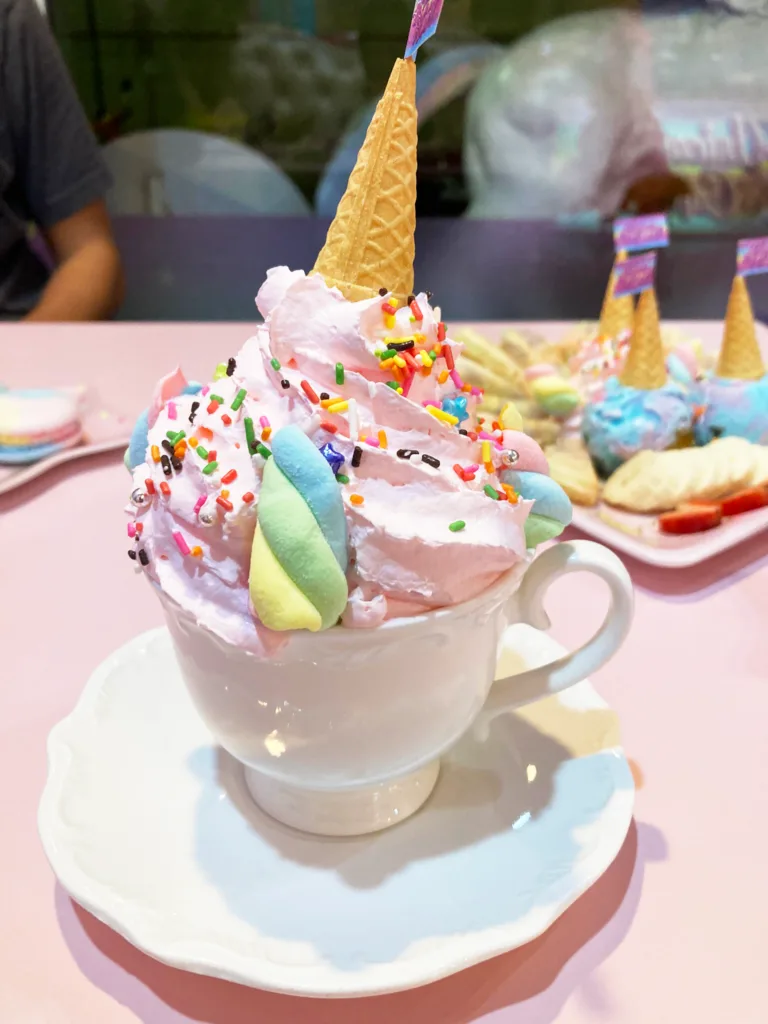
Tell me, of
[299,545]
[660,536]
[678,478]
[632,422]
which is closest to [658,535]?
[660,536]

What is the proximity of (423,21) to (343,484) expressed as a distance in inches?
13.0

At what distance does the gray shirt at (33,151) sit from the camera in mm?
2023

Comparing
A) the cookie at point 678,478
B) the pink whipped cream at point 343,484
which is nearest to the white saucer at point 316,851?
the pink whipped cream at point 343,484

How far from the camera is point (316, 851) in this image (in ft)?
2.12

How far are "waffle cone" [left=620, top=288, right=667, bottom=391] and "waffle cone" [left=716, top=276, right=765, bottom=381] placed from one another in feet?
0.34

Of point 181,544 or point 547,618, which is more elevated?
point 181,544

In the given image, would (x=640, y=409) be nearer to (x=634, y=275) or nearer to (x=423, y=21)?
(x=634, y=275)

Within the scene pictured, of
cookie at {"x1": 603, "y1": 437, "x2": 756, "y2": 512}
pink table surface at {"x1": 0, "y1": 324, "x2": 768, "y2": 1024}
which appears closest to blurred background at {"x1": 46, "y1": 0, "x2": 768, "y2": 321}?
cookie at {"x1": 603, "y1": 437, "x2": 756, "y2": 512}

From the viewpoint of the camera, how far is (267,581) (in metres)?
0.50

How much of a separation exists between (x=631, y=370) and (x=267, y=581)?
3.31 ft

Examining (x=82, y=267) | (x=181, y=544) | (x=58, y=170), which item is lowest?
(x=82, y=267)

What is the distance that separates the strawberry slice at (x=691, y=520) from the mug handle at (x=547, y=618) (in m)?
0.51

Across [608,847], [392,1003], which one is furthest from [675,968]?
[392,1003]

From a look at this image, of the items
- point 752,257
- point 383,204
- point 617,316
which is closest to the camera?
point 383,204
